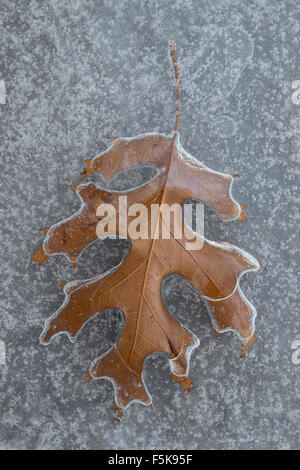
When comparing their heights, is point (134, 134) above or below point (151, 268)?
above

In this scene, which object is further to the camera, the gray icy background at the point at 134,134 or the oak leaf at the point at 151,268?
the gray icy background at the point at 134,134

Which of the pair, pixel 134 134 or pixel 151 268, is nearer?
pixel 151 268

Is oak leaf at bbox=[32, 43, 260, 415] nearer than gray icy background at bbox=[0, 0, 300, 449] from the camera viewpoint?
Yes

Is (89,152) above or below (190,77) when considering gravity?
below
